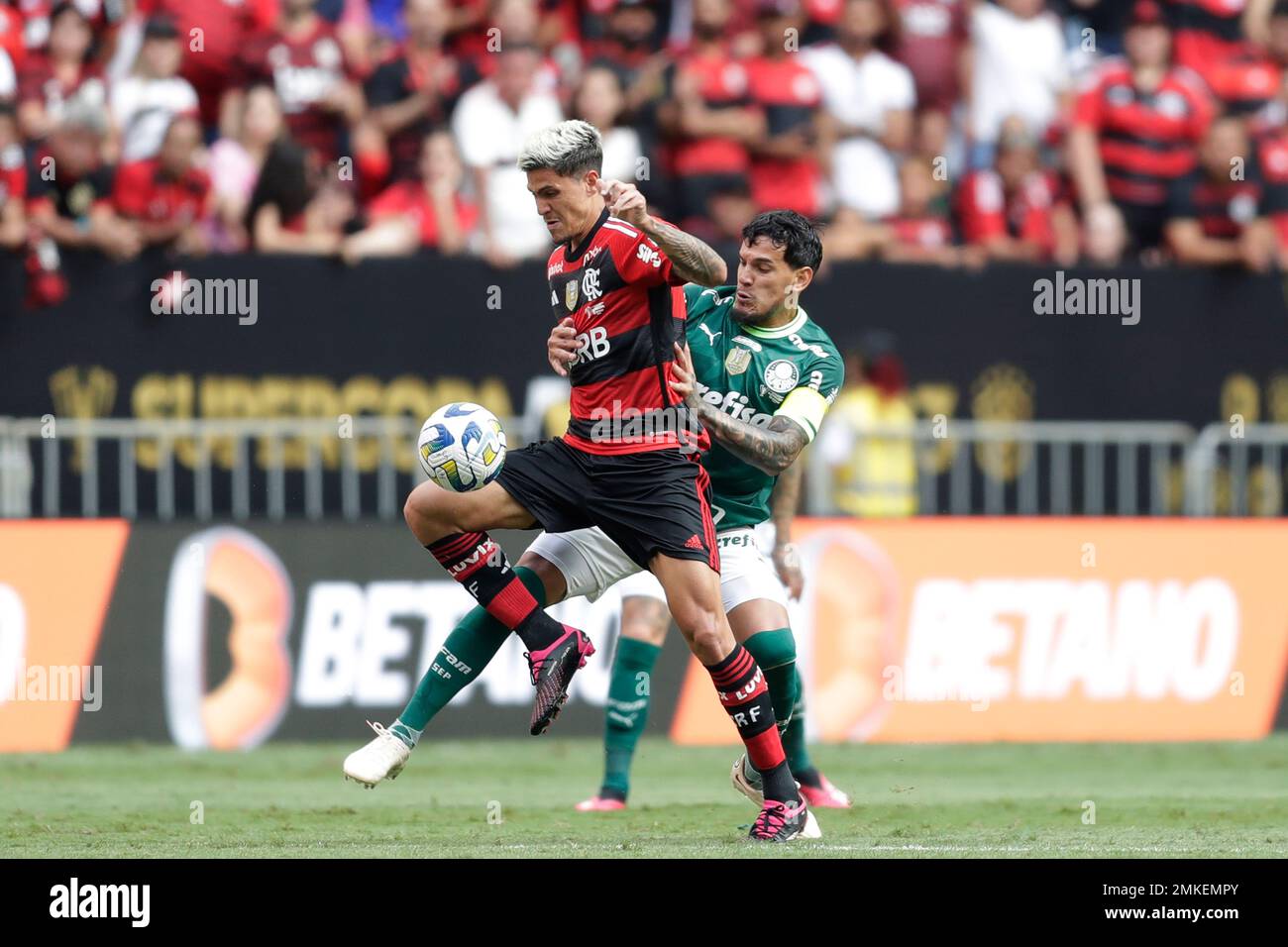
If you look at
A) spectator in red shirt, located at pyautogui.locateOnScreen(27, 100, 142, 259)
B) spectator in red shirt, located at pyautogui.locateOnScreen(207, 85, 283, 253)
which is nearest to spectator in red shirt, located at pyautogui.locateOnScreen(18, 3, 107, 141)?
spectator in red shirt, located at pyautogui.locateOnScreen(27, 100, 142, 259)

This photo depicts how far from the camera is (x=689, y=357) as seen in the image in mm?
9242

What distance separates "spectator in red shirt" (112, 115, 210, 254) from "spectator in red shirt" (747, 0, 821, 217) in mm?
4127

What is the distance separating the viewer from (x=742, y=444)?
9109 mm

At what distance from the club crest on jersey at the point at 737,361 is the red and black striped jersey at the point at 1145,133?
8.43 meters

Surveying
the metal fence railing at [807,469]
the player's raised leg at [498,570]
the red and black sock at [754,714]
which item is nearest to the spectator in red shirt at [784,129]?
the metal fence railing at [807,469]

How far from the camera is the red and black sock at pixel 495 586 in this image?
932 centimetres

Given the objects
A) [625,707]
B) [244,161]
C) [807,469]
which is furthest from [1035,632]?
[244,161]

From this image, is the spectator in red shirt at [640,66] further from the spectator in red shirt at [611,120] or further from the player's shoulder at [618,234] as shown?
the player's shoulder at [618,234]

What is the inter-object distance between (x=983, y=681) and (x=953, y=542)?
96 cm

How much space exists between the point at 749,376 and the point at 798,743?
2144 millimetres

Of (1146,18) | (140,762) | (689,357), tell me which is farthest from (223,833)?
(1146,18)

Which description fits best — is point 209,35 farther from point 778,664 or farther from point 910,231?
point 778,664

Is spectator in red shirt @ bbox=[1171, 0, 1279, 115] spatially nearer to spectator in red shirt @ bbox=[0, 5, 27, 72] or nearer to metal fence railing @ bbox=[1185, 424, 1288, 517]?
metal fence railing @ bbox=[1185, 424, 1288, 517]

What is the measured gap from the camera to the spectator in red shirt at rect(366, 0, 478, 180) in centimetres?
1623
